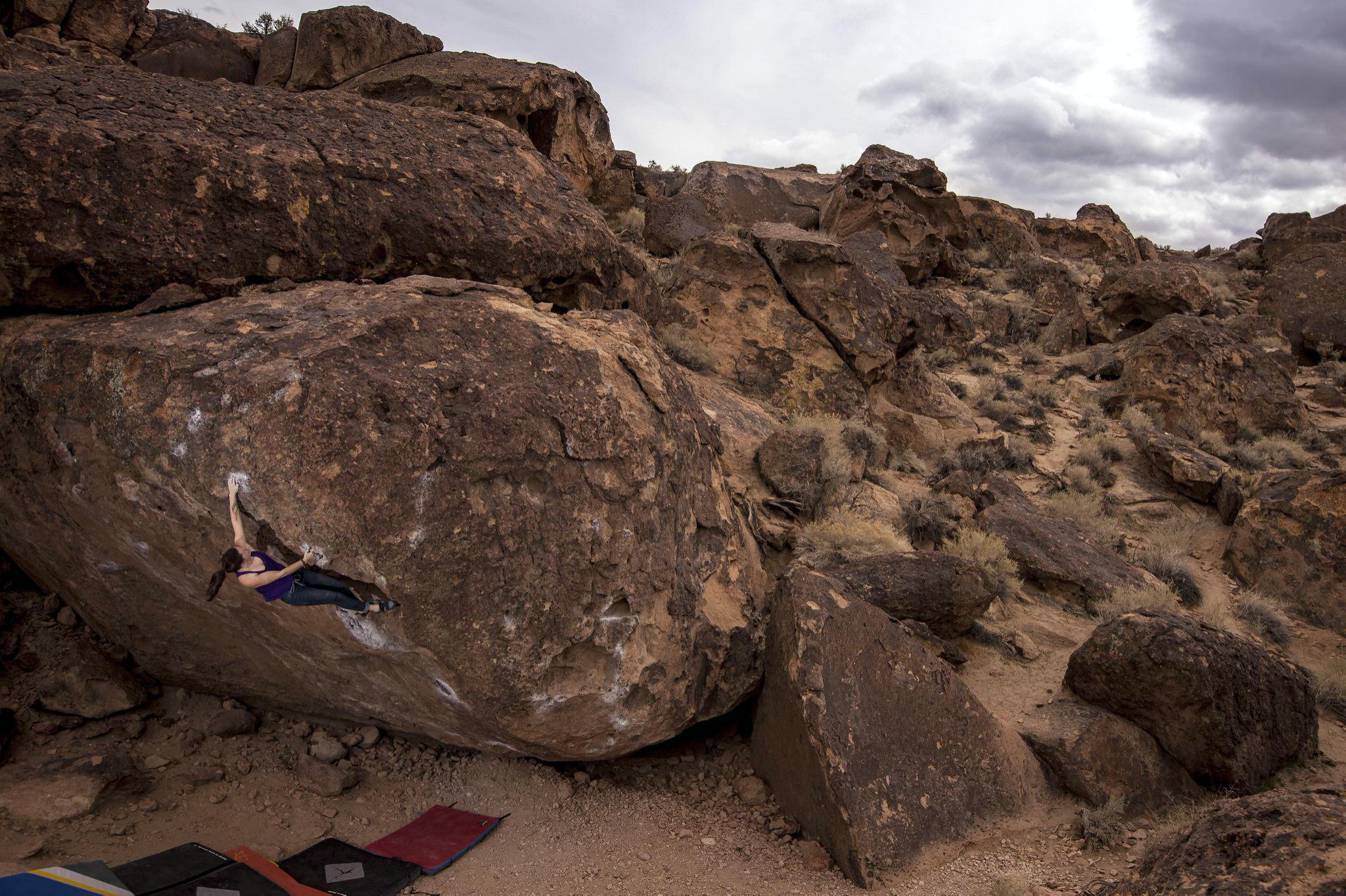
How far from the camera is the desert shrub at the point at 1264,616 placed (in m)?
6.84

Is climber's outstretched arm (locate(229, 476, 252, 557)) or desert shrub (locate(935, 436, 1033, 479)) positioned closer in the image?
climber's outstretched arm (locate(229, 476, 252, 557))

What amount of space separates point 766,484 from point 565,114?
912cm

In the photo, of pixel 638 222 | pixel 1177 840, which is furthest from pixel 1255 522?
pixel 638 222

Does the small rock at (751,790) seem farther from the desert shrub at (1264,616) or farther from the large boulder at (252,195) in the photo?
the desert shrub at (1264,616)

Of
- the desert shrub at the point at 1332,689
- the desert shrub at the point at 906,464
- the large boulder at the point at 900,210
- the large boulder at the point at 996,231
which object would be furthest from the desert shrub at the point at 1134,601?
the large boulder at the point at 996,231

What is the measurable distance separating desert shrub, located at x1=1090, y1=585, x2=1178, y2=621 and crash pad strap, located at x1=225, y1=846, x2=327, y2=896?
6233mm

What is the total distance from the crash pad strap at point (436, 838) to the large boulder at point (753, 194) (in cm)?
1479

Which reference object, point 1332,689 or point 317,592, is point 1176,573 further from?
point 317,592

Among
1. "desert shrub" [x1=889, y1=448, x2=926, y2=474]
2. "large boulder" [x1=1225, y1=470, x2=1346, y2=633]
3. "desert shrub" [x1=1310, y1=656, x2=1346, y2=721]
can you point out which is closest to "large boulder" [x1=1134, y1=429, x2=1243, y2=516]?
"large boulder" [x1=1225, y1=470, x2=1346, y2=633]

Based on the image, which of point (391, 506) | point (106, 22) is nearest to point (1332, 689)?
point (391, 506)

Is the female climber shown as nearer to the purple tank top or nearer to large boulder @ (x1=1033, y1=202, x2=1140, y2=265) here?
the purple tank top

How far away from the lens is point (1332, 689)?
224 inches

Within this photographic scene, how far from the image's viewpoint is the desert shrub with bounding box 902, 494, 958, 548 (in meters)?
7.50

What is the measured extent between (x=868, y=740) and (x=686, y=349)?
602cm
